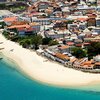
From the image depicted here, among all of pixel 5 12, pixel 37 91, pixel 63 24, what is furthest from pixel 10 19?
pixel 37 91

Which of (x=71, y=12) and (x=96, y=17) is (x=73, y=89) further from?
(x=71, y=12)

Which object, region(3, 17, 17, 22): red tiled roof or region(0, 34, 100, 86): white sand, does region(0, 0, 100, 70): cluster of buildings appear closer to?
region(3, 17, 17, 22): red tiled roof

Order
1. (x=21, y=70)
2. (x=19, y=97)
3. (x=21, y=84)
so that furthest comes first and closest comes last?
(x=21, y=70) < (x=21, y=84) < (x=19, y=97)

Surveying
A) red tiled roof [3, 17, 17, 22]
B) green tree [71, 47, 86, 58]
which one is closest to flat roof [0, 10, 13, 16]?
red tiled roof [3, 17, 17, 22]

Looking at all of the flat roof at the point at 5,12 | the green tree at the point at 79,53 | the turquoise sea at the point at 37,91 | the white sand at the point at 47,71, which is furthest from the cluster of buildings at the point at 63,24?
the turquoise sea at the point at 37,91

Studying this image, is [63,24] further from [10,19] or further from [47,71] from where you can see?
[47,71]

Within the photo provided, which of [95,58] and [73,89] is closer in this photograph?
[73,89]

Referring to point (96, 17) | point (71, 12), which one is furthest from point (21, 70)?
point (71, 12)
